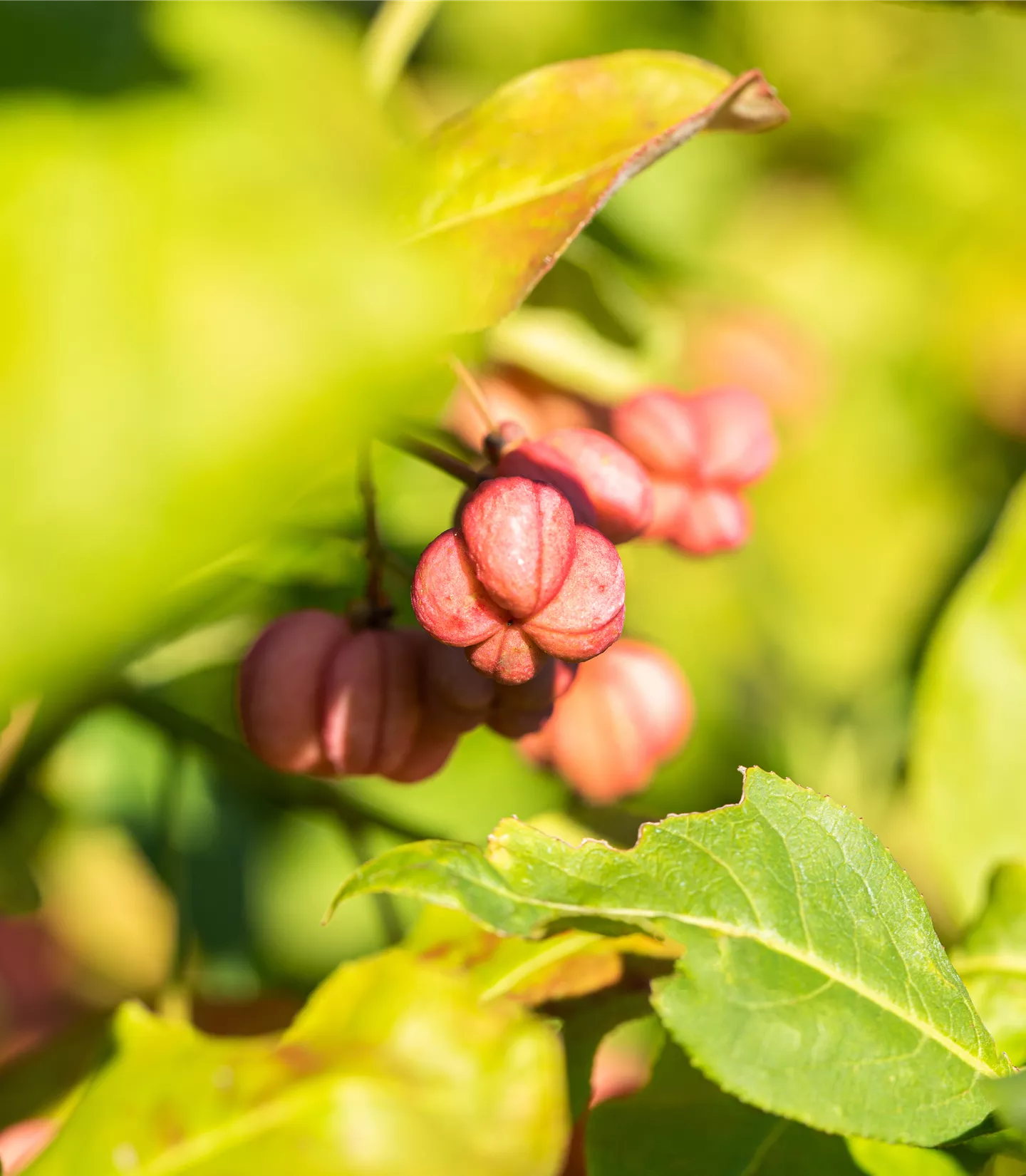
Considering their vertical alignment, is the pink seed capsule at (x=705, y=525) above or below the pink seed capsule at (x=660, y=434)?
below

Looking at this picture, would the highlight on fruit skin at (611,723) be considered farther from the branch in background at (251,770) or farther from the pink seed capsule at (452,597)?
the pink seed capsule at (452,597)

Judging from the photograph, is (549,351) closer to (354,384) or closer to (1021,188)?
(354,384)

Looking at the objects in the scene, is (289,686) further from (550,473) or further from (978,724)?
(978,724)

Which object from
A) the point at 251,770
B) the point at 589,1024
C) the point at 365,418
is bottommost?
the point at 251,770

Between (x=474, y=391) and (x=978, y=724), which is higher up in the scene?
(x=474, y=391)

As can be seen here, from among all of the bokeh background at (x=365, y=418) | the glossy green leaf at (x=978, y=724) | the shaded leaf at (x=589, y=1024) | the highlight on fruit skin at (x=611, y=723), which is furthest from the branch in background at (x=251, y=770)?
the glossy green leaf at (x=978, y=724)

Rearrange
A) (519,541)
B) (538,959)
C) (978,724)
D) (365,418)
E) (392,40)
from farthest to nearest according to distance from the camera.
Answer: (978,724) < (392,40) < (538,959) < (519,541) < (365,418)

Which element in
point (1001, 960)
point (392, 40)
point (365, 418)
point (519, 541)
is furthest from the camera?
point (392, 40)

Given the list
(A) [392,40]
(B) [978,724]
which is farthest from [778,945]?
(A) [392,40]
